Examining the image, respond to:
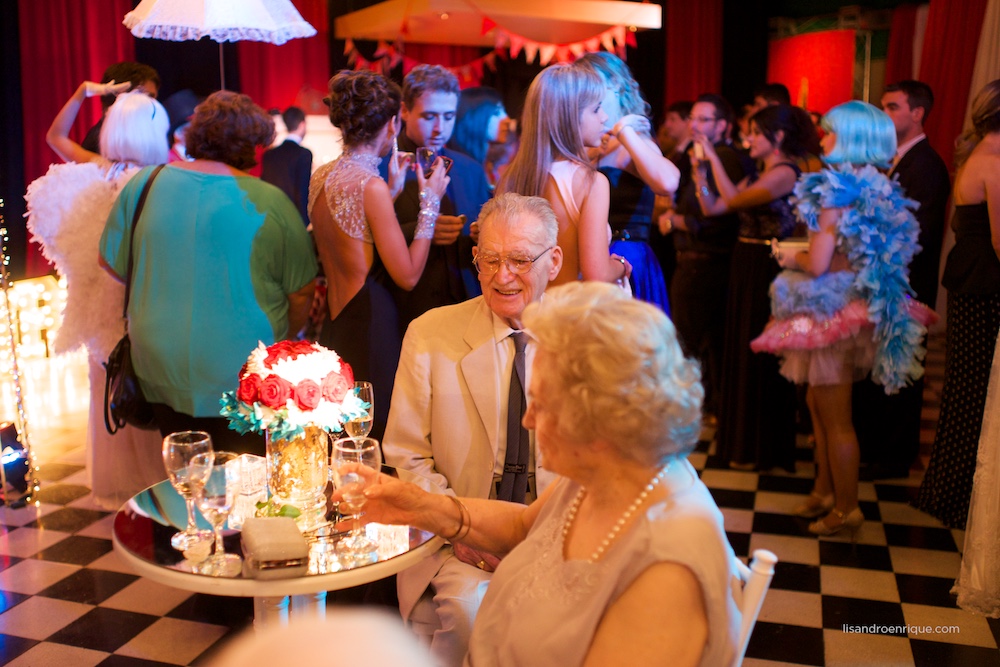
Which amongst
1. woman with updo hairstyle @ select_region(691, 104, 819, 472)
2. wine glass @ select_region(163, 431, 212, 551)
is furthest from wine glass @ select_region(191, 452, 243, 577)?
woman with updo hairstyle @ select_region(691, 104, 819, 472)

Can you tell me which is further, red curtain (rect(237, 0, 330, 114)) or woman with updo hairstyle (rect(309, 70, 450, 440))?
red curtain (rect(237, 0, 330, 114))

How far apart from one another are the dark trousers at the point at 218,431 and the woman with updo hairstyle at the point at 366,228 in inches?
16.4

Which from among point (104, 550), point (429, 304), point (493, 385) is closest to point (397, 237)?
point (429, 304)

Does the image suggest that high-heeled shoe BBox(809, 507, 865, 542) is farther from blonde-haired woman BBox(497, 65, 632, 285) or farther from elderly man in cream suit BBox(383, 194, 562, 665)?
elderly man in cream suit BBox(383, 194, 562, 665)

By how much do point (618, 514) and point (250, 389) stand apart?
94 cm

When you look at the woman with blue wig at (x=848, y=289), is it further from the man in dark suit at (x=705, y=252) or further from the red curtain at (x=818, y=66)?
the red curtain at (x=818, y=66)

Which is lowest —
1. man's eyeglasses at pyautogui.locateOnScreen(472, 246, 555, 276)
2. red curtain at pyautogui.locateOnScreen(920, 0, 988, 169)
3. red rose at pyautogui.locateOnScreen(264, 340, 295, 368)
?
red rose at pyautogui.locateOnScreen(264, 340, 295, 368)

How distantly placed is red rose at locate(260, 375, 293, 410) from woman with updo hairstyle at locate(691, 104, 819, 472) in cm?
290

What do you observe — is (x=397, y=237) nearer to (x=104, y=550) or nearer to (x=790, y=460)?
(x=104, y=550)

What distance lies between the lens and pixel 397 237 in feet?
10.9

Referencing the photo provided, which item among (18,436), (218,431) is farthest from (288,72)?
(218,431)

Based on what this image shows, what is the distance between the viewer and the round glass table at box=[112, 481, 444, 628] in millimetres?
1833

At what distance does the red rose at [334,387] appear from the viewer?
2129 mm

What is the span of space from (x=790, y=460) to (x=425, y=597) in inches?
112
